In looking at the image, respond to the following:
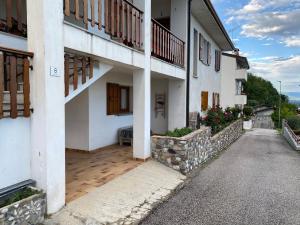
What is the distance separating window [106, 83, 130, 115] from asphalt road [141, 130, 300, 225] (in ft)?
13.2

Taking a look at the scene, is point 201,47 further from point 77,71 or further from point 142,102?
point 77,71

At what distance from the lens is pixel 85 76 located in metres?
5.14

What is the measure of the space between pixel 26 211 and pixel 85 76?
2592 millimetres

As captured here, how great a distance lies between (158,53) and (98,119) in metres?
2.98

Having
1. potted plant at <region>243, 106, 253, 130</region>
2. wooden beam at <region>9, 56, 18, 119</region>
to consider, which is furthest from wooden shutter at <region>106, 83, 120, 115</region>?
potted plant at <region>243, 106, 253, 130</region>

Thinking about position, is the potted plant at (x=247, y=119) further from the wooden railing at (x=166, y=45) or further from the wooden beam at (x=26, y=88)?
the wooden beam at (x=26, y=88)

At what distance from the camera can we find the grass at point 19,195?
141 inches

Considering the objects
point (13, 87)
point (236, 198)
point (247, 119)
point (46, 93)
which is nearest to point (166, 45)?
point (236, 198)

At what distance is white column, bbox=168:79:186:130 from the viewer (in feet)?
35.1

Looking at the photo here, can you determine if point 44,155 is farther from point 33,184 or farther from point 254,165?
point 254,165

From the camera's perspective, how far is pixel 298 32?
1173 inches

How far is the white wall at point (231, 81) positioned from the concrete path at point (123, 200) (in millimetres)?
25979

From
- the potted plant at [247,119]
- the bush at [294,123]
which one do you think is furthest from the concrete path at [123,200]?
the potted plant at [247,119]

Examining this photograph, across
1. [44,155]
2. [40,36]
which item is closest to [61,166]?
[44,155]
